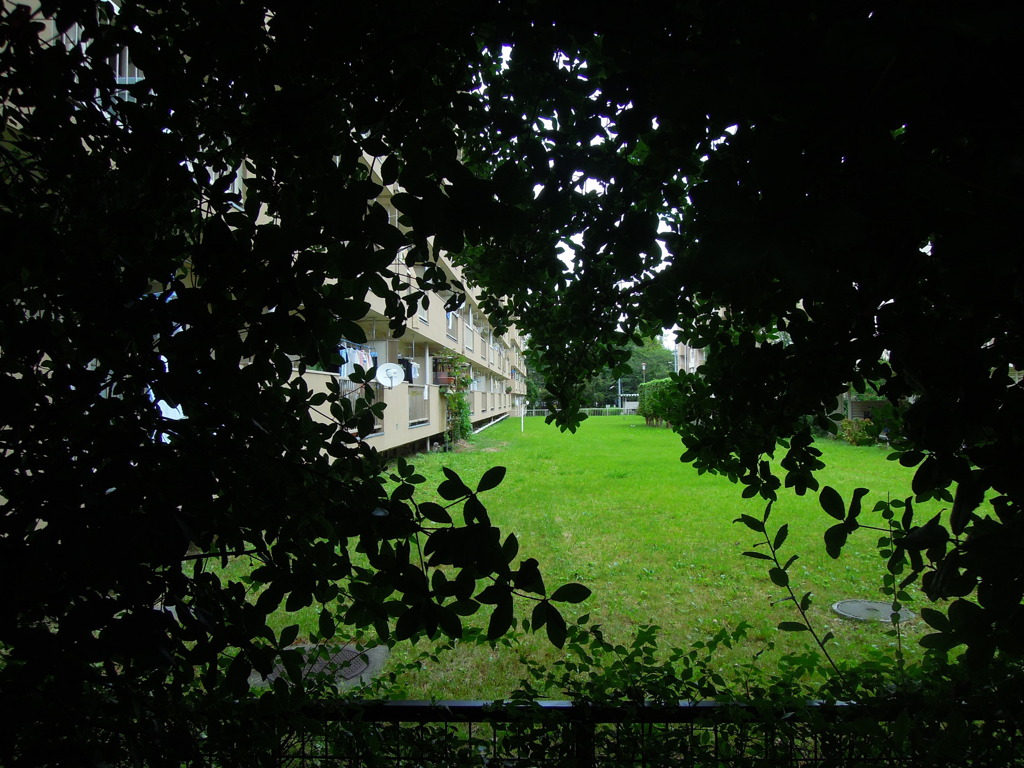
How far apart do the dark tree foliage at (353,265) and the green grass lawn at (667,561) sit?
3.28ft

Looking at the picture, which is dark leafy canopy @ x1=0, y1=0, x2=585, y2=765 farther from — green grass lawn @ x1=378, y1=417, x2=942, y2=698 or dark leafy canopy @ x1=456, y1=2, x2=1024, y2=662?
green grass lawn @ x1=378, y1=417, x2=942, y2=698

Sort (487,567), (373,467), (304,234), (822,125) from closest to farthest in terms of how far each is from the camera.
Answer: (822,125)
(487,567)
(304,234)
(373,467)

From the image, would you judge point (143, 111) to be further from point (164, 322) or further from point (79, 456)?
point (79, 456)

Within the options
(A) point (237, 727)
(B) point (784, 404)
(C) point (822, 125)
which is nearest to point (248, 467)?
(A) point (237, 727)

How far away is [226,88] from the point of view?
115 cm

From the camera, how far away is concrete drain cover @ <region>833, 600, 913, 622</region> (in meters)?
4.79

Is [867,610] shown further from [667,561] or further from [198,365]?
[198,365]

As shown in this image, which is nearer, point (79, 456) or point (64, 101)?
point (79, 456)

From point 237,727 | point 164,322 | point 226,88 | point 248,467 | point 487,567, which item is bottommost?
point 237,727

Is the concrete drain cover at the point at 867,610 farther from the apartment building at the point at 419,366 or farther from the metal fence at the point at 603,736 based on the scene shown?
the apartment building at the point at 419,366

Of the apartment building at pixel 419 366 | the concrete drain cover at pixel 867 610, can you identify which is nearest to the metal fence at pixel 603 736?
the apartment building at pixel 419 366

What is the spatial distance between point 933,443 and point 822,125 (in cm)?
53

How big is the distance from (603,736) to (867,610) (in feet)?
13.5

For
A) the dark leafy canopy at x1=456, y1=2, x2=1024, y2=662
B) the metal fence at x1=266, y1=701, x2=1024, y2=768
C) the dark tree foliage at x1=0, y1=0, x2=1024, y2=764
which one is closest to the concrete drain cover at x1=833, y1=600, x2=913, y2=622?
the metal fence at x1=266, y1=701, x2=1024, y2=768
